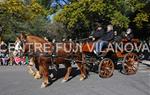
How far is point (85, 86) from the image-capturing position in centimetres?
1443

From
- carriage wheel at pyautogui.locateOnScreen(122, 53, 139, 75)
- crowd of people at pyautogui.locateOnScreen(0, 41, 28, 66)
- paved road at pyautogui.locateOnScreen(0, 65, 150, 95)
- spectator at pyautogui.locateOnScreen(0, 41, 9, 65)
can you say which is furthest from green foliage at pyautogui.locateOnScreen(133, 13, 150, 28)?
paved road at pyautogui.locateOnScreen(0, 65, 150, 95)

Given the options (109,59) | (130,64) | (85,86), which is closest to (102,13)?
(130,64)

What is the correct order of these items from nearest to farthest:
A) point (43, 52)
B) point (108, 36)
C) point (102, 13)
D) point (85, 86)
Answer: point (85, 86) → point (43, 52) → point (108, 36) → point (102, 13)

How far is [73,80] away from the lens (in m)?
15.8

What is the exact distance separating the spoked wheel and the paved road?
236mm

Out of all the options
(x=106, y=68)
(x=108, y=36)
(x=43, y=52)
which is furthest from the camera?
(x=108, y=36)

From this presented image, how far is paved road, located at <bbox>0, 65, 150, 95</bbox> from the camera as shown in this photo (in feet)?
44.1

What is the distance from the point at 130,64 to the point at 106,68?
4.52ft

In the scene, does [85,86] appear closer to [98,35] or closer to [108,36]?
[108,36]

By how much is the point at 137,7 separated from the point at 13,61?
1134 cm

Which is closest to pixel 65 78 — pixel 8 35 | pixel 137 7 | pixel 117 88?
pixel 117 88

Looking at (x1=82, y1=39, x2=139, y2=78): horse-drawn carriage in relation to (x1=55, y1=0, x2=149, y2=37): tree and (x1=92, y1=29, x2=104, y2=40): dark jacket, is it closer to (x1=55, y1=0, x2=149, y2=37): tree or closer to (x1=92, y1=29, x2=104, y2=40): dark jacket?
(x1=92, y1=29, x2=104, y2=40): dark jacket

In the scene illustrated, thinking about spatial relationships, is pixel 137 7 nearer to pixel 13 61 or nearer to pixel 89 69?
pixel 13 61

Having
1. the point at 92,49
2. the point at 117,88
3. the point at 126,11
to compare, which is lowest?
the point at 117,88
